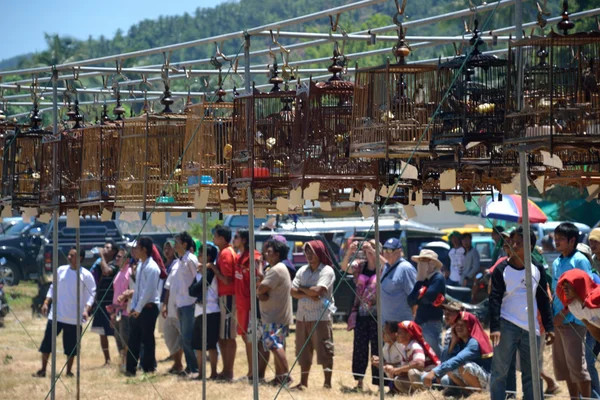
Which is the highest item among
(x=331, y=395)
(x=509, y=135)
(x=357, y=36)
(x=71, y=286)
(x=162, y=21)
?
(x=162, y=21)

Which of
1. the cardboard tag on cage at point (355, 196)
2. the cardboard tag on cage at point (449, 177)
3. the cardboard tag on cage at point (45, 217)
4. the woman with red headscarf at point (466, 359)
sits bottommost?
the woman with red headscarf at point (466, 359)

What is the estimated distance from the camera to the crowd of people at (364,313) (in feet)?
31.2

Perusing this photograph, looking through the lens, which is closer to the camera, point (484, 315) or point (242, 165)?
point (242, 165)

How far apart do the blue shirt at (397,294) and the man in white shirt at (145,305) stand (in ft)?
11.7

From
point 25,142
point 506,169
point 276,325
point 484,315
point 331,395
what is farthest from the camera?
point 484,315

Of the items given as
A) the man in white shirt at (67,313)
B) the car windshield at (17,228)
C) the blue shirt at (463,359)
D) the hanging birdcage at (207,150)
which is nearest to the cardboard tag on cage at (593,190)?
the hanging birdcage at (207,150)

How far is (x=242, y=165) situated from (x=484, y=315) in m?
9.55

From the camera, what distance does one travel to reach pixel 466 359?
10.8 m

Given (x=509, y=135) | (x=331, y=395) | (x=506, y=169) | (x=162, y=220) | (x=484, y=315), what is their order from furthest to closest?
(x=484, y=315) < (x=331, y=395) < (x=162, y=220) < (x=506, y=169) < (x=509, y=135)

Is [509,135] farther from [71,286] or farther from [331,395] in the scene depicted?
[71,286]

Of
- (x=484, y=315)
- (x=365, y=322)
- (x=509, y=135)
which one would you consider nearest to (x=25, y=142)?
(x=365, y=322)

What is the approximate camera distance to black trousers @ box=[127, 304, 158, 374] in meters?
14.6

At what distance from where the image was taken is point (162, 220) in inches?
351

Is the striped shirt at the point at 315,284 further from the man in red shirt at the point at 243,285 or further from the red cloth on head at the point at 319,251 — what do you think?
the man in red shirt at the point at 243,285
